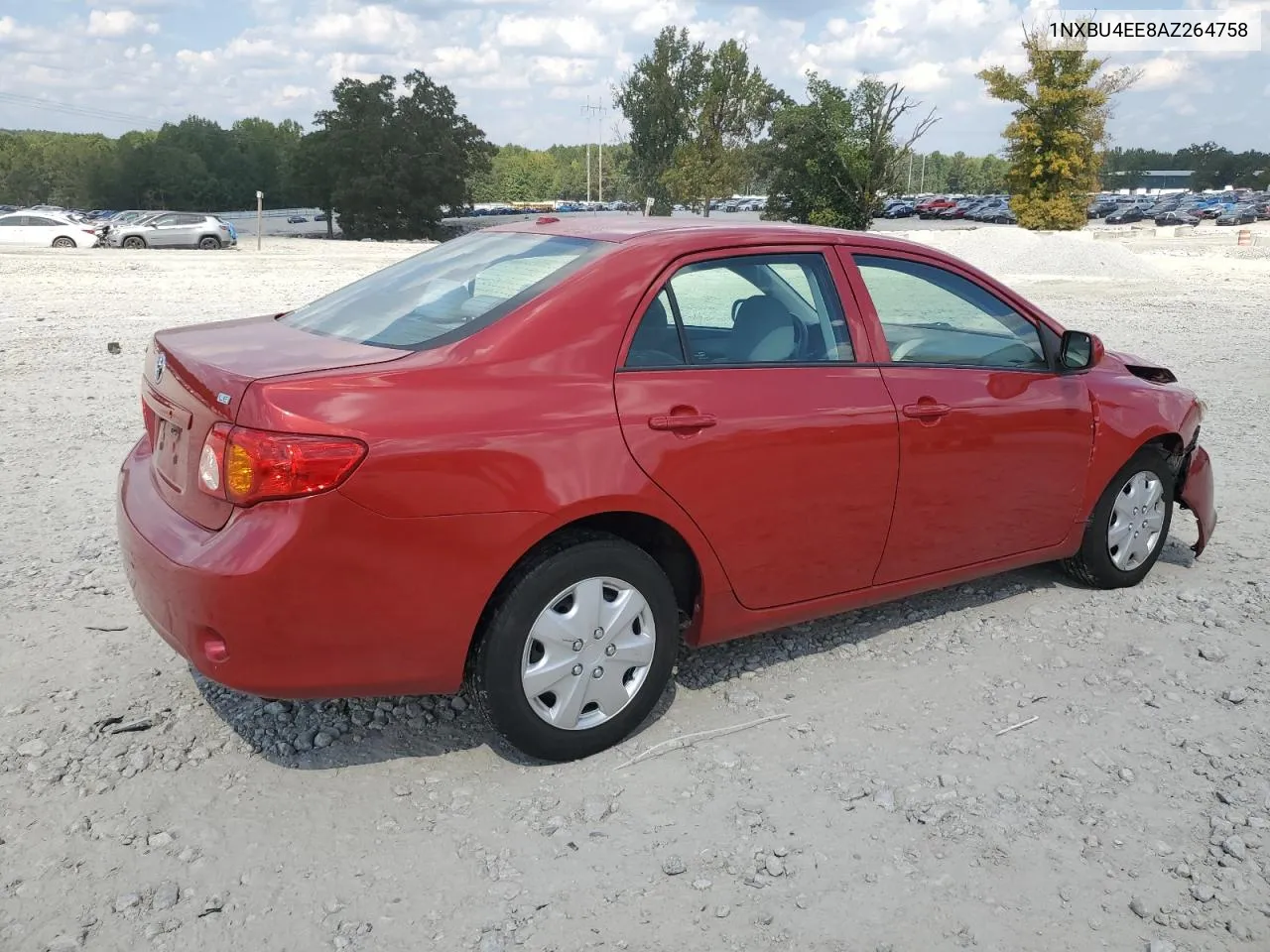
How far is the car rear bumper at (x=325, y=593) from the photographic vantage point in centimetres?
308

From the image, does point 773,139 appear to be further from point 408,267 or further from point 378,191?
point 408,267

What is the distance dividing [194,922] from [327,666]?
715 millimetres

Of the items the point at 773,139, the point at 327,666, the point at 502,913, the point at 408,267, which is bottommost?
the point at 502,913

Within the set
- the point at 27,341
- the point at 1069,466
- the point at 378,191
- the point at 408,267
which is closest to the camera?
the point at 408,267

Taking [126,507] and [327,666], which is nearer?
[327,666]

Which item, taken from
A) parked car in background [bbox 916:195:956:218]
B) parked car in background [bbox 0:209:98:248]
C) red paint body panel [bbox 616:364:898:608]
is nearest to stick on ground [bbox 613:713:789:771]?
red paint body panel [bbox 616:364:898:608]

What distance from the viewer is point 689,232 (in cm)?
396

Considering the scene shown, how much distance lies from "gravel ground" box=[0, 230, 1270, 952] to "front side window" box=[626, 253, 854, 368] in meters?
1.26

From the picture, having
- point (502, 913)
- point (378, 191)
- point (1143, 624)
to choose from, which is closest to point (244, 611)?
point (502, 913)

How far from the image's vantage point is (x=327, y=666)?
3.21 m

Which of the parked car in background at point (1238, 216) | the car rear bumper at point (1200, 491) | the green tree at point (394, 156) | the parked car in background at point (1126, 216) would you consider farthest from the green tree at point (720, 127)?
the car rear bumper at point (1200, 491)

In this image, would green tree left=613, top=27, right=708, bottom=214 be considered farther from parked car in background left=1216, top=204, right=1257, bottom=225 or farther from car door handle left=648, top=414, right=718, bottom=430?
car door handle left=648, top=414, right=718, bottom=430

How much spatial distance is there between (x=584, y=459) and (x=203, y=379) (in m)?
1.13

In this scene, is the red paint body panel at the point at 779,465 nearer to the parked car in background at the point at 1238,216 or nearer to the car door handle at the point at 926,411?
the car door handle at the point at 926,411
